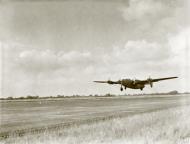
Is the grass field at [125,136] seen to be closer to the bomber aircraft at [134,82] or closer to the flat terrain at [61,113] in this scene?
the bomber aircraft at [134,82]

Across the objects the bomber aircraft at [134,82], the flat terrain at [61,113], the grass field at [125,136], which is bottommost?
the grass field at [125,136]

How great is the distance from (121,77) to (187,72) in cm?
180

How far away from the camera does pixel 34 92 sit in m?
9.83

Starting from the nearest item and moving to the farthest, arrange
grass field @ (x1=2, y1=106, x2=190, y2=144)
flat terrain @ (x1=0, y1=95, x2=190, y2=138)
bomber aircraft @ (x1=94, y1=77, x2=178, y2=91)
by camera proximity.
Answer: grass field @ (x1=2, y1=106, x2=190, y2=144) → bomber aircraft @ (x1=94, y1=77, x2=178, y2=91) → flat terrain @ (x1=0, y1=95, x2=190, y2=138)

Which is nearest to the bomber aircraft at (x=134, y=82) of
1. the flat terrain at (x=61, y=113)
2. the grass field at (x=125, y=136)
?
the grass field at (x=125, y=136)

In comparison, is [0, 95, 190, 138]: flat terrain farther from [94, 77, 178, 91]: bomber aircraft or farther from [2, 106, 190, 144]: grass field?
[2, 106, 190, 144]: grass field

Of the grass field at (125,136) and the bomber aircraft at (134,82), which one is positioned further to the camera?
the bomber aircraft at (134,82)

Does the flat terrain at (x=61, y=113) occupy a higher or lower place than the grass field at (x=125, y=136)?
higher

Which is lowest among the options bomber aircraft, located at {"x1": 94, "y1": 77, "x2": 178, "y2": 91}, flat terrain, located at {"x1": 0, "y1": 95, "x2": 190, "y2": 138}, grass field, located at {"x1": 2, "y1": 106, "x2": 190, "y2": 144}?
grass field, located at {"x1": 2, "y1": 106, "x2": 190, "y2": 144}

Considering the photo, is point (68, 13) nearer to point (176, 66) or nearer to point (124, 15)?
point (124, 15)

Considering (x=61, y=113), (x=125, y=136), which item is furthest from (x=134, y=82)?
(x=61, y=113)

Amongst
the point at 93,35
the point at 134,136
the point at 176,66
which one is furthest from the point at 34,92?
the point at 176,66

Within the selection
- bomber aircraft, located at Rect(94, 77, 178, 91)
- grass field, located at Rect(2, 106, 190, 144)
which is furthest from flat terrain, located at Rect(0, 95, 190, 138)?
grass field, located at Rect(2, 106, 190, 144)

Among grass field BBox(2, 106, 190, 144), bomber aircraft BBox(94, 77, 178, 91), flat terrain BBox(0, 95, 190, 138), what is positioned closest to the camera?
grass field BBox(2, 106, 190, 144)
